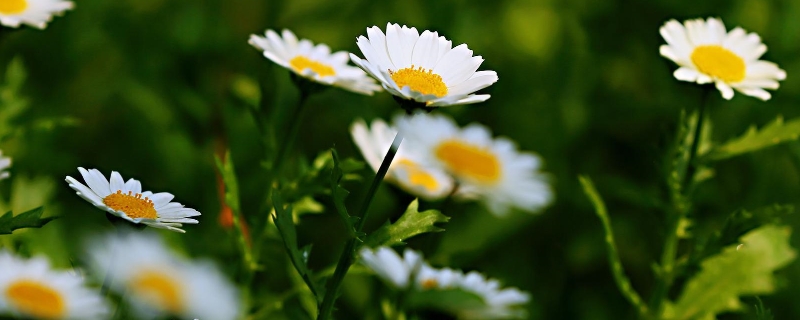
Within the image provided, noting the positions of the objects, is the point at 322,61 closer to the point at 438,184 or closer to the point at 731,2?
the point at 438,184

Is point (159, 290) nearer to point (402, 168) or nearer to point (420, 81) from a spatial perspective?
point (420, 81)

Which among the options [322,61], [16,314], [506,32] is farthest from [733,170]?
[16,314]

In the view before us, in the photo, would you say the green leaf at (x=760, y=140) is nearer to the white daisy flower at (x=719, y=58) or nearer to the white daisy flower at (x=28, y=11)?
the white daisy flower at (x=719, y=58)

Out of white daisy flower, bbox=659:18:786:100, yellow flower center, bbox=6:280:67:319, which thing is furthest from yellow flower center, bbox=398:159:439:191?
yellow flower center, bbox=6:280:67:319

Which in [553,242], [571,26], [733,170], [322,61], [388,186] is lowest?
[388,186]

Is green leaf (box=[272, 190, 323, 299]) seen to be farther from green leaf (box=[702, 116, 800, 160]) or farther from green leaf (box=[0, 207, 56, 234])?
green leaf (box=[702, 116, 800, 160])

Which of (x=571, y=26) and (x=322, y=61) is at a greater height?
(x=571, y=26)

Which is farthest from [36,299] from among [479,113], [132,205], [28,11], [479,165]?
[479,113]

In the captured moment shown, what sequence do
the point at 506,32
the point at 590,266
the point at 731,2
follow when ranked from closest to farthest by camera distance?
the point at 590,266, the point at 731,2, the point at 506,32
